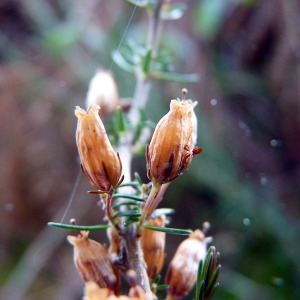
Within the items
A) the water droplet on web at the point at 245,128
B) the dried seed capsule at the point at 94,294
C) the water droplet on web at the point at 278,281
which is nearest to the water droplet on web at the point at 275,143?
the water droplet on web at the point at 245,128

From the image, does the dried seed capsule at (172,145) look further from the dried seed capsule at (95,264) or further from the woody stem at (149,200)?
the dried seed capsule at (95,264)

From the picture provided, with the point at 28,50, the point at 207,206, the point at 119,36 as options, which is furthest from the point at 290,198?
the point at 28,50

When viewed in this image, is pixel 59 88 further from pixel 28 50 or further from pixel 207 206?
pixel 207 206

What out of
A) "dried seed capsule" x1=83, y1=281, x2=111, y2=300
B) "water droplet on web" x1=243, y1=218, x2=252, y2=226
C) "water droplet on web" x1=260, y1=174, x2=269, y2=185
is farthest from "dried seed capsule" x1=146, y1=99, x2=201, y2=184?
"water droplet on web" x1=260, y1=174, x2=269, y2=185

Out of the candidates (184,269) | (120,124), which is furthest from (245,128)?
(184,269)

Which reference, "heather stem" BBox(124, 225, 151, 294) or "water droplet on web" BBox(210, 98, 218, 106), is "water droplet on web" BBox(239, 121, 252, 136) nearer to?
"water droplet on web" BBox(210, 98, 218, 106)

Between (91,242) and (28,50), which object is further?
(28,50)

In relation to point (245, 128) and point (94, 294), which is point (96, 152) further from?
point (245, 128)
